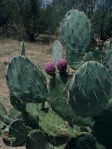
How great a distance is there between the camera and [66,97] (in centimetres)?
282

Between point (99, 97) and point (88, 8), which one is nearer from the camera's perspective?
point (99, 97)

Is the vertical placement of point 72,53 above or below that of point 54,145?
above

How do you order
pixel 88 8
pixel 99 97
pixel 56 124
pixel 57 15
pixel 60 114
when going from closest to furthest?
pixel 99 97, pixel 60 114, pixel 56 124, pixel 88 8, pixel 57 15

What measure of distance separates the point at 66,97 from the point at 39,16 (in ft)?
56.2

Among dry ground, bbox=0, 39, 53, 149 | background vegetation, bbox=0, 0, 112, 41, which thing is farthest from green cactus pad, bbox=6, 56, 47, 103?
background vegetation, bbox=0, 0, 112, 41

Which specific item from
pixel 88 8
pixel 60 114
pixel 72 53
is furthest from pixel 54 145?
pixel 88 8

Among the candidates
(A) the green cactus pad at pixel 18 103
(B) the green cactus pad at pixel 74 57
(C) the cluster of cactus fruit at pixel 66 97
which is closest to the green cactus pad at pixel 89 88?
(C) the cluster of cactus fruit at pixel 66 97

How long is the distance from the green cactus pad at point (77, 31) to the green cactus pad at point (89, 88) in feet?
3.02

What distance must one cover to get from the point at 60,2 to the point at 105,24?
2758 mm

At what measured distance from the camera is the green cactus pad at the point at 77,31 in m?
3.33

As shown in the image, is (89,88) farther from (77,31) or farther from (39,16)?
(39,16)

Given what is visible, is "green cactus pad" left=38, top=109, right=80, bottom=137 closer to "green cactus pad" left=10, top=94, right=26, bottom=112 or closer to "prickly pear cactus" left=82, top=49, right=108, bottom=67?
"green cactus pad" left=10, top=94, right=26, bottom=112

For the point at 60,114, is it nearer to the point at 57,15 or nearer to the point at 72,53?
the point at 72,53

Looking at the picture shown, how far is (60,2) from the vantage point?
20.8 meters
